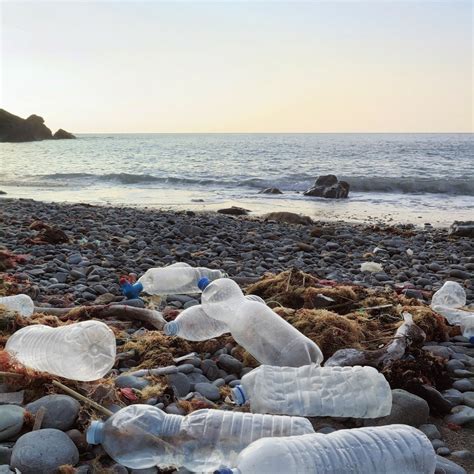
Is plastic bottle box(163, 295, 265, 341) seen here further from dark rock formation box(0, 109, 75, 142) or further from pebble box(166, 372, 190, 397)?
dark rock formation box(0, 109, 75, 142)

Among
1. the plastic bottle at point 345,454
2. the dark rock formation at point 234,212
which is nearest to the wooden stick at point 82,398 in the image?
the plastic bottle at point 345,454

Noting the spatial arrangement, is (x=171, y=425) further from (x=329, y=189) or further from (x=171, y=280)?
(x=329, y=189)

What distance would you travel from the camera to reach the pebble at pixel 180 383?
8.96 ft

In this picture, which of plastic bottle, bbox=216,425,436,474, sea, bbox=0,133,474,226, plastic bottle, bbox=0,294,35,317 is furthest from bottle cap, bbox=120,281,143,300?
sea, bbox=0,133,474,226

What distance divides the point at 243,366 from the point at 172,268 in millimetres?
2097

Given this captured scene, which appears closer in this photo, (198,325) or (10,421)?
(10,421)

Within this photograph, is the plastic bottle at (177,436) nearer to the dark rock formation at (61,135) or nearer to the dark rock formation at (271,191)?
the dark rock formation at (271,191)

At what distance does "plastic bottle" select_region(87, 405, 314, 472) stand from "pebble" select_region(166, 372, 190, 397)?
538 mm

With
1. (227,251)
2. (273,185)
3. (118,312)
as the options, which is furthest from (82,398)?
(273,185)

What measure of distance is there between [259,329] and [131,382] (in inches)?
31.7

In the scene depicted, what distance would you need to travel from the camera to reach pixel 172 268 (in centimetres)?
504

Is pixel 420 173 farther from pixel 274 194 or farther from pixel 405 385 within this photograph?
pixel 405 385

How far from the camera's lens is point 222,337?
3420 mm

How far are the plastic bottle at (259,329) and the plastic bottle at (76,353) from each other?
77 cm
